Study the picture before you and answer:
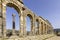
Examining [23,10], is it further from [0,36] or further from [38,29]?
[38,29]

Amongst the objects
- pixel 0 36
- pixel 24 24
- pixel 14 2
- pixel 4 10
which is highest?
pixel 14 2

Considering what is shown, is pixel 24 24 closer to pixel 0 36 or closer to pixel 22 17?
pixel 22 17

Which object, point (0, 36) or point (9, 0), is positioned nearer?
point (0, 36)

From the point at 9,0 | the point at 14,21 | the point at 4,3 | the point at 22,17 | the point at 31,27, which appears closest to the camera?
the point at 4,3

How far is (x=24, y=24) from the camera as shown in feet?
52.9

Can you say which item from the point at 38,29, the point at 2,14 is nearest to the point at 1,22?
the point at 2,14

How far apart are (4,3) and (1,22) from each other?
1.83 meters

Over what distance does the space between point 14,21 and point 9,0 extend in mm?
10448

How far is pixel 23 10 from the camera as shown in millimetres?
15961

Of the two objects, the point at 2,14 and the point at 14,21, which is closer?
the point at 2,14

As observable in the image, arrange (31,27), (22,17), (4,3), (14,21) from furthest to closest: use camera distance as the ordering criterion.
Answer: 1. (14,21)
2. (31,27)
3. (22,17)
4. (4,3)

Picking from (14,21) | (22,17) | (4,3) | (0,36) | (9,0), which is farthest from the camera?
(14,21)

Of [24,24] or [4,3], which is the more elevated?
[4,3]

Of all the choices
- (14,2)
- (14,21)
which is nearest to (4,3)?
(14,2)
